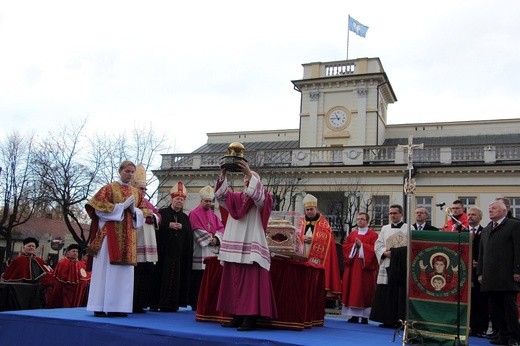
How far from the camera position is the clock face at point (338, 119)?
3507cm

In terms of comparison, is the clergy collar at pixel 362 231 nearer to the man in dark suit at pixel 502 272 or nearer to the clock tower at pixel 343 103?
the man in dark suit at pixel 502 272

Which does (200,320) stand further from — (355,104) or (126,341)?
(355,104)

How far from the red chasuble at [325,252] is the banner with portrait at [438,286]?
300cm

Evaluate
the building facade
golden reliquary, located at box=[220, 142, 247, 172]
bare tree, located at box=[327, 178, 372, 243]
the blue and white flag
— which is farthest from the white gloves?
the blue and white flag

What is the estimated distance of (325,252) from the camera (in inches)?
383

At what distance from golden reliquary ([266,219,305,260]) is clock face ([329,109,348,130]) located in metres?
28.2

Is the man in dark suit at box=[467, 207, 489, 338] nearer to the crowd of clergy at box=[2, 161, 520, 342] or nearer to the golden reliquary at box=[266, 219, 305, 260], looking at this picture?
the crowd of clergy at box=[2, 161, 520, 342]

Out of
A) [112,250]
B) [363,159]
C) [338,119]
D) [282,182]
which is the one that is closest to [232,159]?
[112,250]

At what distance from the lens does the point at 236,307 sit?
6602 millimetres

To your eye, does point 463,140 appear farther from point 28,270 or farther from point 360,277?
point 28,270

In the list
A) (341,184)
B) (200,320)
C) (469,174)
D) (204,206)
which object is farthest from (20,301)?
(469,174)

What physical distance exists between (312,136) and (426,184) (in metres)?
8.60

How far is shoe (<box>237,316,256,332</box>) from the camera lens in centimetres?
652

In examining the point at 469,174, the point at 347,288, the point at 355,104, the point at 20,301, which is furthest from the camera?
the point at 355,104
